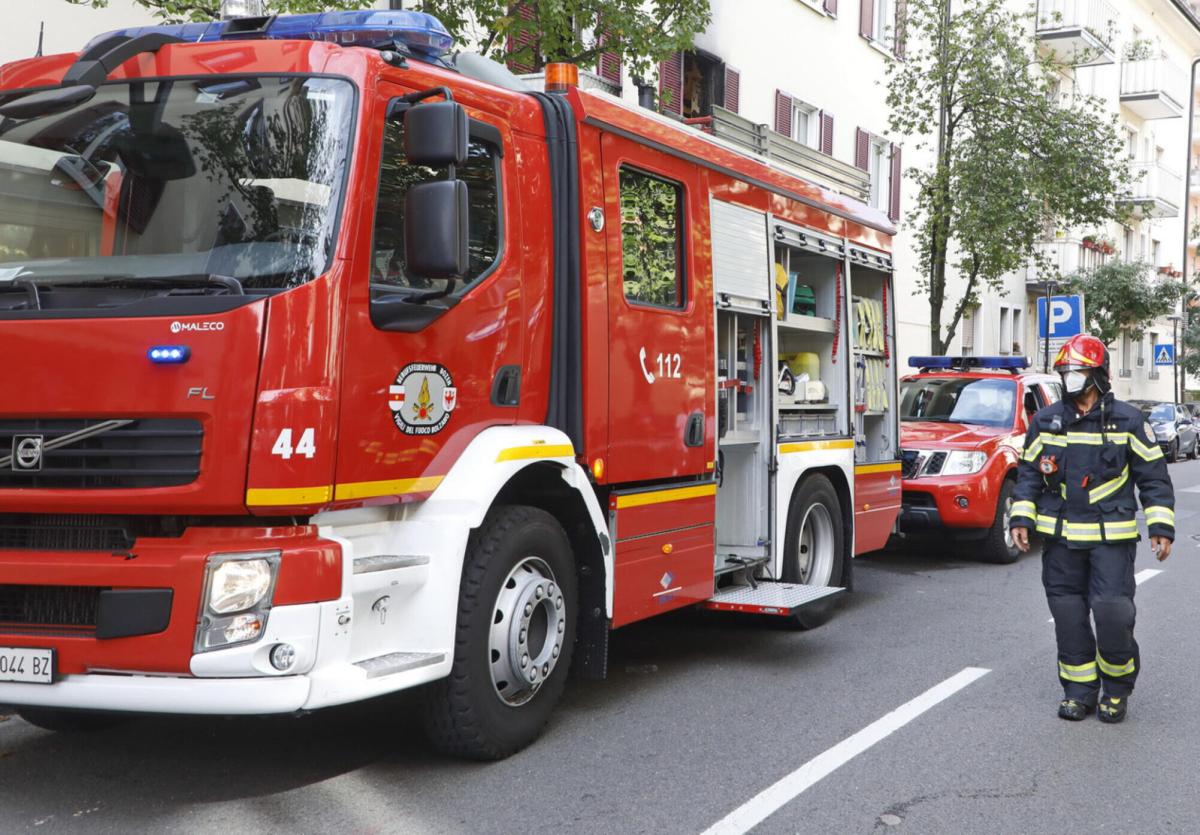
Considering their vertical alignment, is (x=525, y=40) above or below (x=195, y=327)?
above

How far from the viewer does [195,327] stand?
4.07m

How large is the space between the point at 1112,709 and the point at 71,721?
4.59 metres

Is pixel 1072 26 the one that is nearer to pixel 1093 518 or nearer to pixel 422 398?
pixel 1093 518

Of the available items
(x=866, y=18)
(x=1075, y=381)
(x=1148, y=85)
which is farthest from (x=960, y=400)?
(x=1148, y=85)

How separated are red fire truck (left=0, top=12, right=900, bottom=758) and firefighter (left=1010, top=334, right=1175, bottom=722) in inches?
73.9

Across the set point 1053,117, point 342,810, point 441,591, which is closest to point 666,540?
point 441,591

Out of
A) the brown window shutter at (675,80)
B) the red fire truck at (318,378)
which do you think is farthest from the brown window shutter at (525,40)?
the brown window shutter at (675,80)

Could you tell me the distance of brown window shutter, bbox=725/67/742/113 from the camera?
1958cm

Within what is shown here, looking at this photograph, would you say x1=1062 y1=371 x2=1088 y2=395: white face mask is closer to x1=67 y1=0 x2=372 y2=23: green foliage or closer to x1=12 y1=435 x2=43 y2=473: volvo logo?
x1=12 y1=435 x2=43 y2=473: volvo logo

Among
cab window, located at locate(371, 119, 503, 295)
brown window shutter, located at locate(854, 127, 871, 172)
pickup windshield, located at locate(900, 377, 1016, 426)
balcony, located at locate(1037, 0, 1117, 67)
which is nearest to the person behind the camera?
cab window, located at locate(371, 119, 503, 295)

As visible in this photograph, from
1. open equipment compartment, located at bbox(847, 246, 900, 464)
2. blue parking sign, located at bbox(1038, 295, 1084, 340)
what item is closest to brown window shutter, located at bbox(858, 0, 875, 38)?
blue parking sign, located at bbox(1038, 295, 1084, 340)

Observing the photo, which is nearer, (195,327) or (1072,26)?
(195,327)

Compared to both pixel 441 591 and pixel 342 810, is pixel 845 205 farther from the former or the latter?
pixel 342 810

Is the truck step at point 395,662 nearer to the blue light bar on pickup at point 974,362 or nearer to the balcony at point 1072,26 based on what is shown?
the blue light bar on pickup at point 974,362
